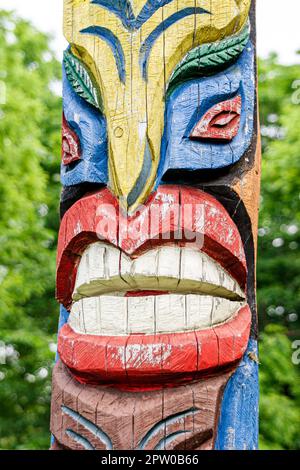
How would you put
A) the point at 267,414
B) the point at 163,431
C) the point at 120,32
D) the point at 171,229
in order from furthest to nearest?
the point at 267,414, the point at 120,32, the point at 171,229, the point at 163,431

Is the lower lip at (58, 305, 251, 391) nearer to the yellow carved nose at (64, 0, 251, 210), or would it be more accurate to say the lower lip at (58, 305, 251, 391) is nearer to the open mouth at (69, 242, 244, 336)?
the open mouth at (69, 242, 244, 336)

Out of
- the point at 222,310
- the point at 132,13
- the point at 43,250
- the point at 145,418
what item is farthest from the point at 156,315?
the point at 43,250

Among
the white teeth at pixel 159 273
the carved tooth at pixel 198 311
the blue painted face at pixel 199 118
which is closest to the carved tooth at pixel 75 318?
the white teeth at pixel 159 273

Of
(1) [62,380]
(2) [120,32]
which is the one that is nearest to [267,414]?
(1) [62,380]

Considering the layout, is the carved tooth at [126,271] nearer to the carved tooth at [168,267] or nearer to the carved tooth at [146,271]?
the carved tooth at [146,271]

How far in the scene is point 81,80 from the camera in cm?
402

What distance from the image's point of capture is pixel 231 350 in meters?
3.52

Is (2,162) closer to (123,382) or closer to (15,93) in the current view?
(15,93)

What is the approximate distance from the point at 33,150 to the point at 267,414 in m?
5.03

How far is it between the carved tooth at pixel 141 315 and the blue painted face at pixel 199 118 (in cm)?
64

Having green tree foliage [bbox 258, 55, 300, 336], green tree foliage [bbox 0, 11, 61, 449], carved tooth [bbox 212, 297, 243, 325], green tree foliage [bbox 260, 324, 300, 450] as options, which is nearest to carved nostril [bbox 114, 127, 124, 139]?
carved tooth [bbox 212, 297, 243, 325]

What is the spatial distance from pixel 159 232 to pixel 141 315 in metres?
0.42

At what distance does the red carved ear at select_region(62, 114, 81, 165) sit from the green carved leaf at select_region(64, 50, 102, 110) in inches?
8.0

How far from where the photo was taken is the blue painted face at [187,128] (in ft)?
12.1
